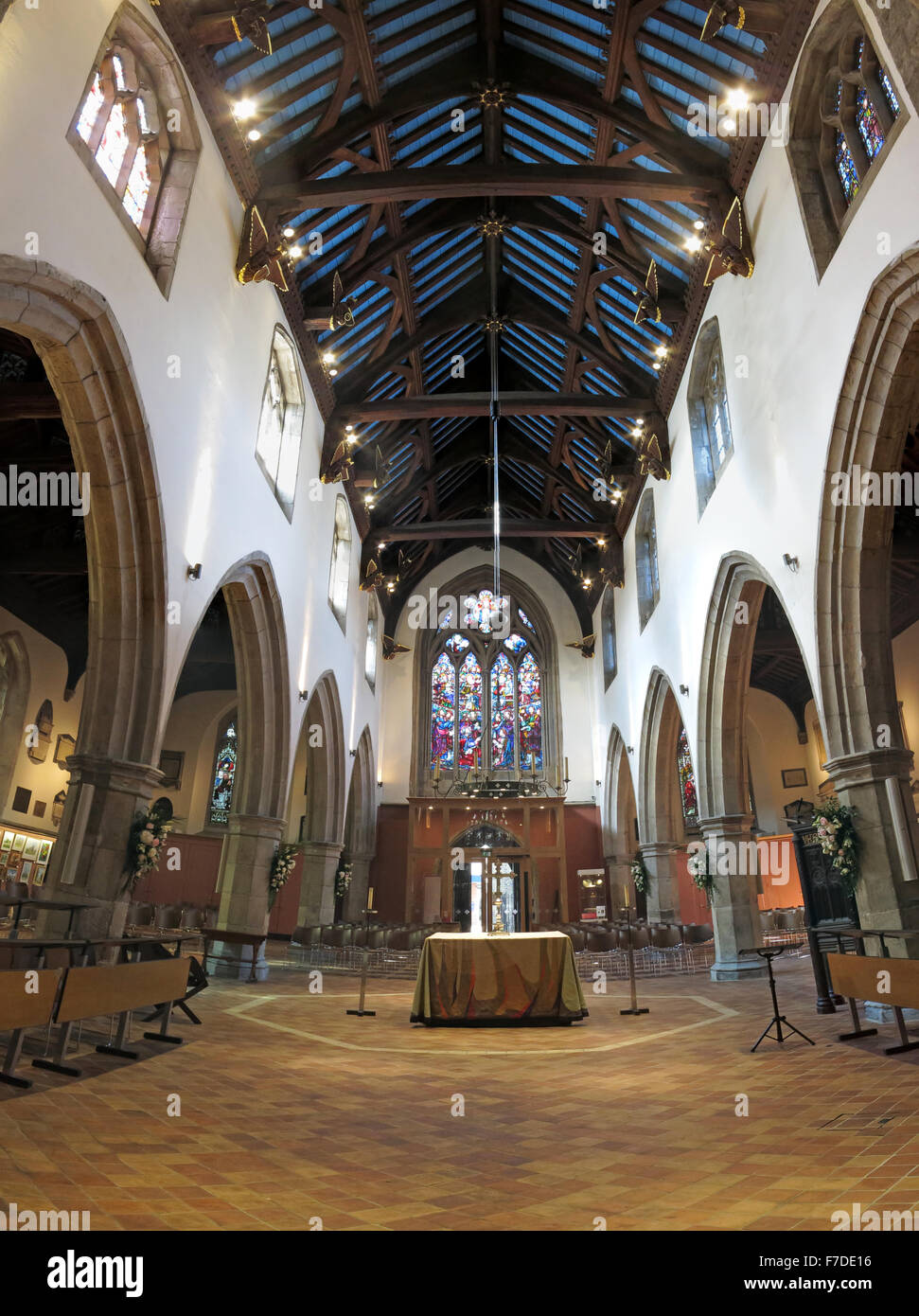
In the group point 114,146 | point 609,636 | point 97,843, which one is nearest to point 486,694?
point 609,636

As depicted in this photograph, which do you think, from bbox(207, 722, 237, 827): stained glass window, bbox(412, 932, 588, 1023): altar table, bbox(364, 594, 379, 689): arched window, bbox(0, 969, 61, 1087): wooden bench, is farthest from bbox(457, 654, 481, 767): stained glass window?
bbox(0, 969, 61, 1087): wooden bench

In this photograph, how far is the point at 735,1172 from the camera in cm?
285

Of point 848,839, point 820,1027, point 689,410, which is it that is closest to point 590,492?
point 689,410

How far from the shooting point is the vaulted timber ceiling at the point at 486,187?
848 cm

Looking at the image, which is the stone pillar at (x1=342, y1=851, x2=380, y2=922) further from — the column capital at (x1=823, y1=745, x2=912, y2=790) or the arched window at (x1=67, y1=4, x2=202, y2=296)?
the arched window at (x1=67, y1=4, x2=202, y2=296)

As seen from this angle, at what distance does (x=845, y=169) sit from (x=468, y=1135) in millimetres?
8748

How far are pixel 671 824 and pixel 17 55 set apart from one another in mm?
14188

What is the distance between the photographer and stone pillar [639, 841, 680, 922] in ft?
47.5

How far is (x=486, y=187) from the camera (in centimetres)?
969

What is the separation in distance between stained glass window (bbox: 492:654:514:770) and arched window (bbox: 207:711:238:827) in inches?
275

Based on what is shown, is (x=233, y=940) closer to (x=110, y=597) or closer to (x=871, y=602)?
(x=110, y=597)

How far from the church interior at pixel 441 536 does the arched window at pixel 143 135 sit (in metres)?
0.06
